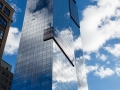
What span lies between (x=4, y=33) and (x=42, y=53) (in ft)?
69.5

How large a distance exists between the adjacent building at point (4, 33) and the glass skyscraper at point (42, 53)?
44.9ft

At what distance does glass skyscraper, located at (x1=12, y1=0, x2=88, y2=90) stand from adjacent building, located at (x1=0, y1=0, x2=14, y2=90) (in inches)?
539

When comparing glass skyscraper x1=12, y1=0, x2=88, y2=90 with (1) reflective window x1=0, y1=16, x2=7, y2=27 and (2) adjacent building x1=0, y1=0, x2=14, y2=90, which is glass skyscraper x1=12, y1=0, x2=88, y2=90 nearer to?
(2) adjacent building x1=0, y1=0, x2=14, y2=90

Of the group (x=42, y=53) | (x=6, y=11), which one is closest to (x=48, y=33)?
(x=42, y=53)

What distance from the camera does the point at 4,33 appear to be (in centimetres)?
9219

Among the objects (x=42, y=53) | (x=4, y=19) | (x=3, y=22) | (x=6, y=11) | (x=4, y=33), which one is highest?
(x=6, y=11)

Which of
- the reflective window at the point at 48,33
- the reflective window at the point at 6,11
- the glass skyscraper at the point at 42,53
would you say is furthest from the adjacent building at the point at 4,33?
the reflective window at the point at 48,33

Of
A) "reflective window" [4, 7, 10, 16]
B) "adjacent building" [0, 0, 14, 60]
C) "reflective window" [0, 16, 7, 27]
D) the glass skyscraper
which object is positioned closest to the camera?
the glass skyscraper

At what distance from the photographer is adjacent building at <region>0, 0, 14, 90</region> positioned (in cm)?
9110

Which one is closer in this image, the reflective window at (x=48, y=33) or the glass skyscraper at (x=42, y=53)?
the glass skyscraper at (x=42, y=53)

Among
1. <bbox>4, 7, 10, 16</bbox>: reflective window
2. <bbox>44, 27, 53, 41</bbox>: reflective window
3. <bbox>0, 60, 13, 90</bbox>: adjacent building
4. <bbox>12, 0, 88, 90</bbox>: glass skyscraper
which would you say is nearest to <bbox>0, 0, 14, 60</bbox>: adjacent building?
<bbox>4, 7, 10, 16</bbox>: reflective window

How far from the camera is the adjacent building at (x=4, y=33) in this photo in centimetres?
9110

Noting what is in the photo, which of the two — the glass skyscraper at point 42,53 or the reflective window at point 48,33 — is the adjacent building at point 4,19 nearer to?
the glass skyscraper at point 42,53

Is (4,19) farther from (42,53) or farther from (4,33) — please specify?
(42,53)
